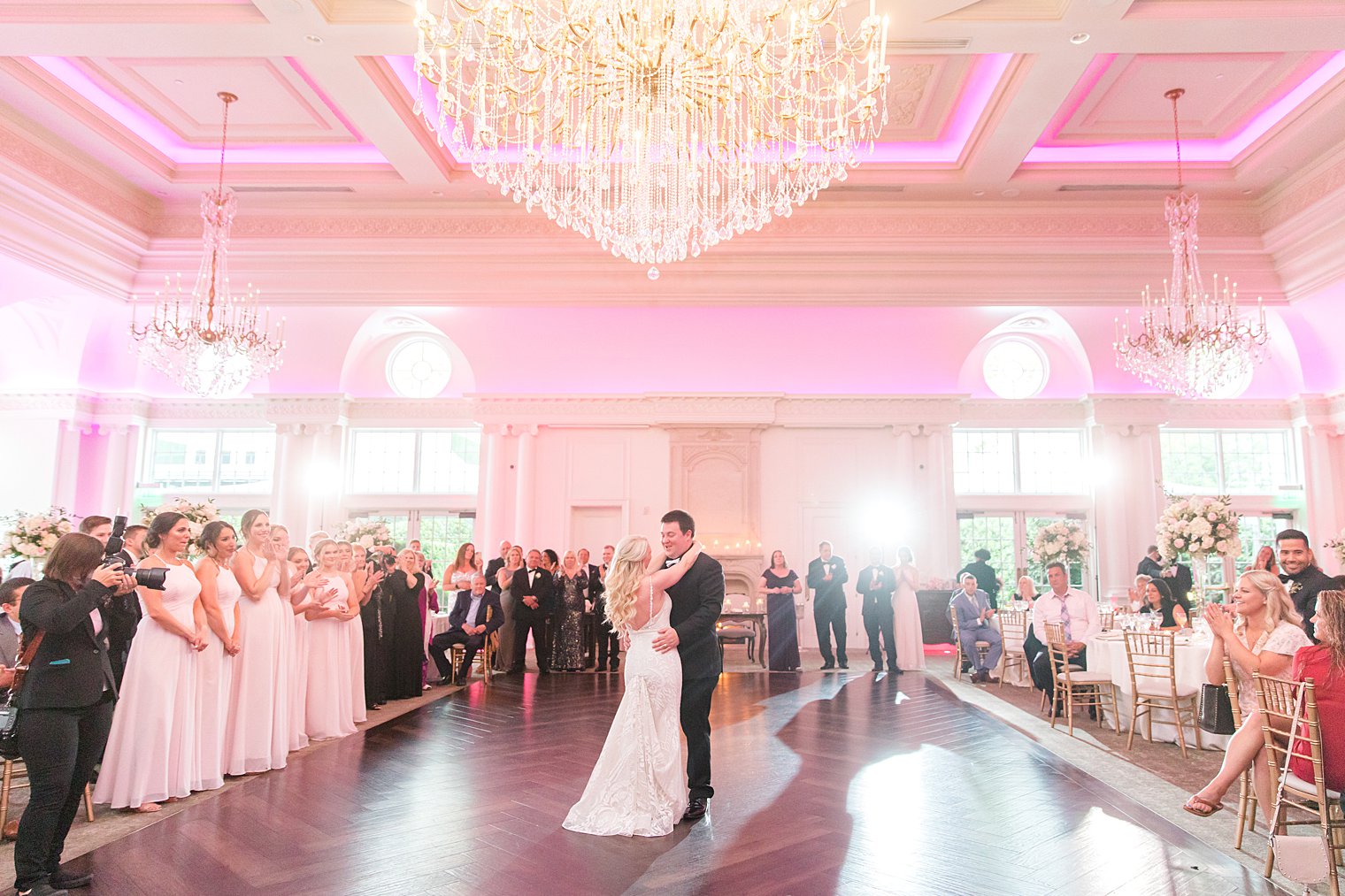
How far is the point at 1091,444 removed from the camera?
519 inches

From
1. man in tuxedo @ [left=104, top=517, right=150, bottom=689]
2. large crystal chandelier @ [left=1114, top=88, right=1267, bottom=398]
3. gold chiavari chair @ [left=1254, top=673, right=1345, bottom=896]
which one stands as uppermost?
large crystal chandelier @ [left=1114, top=88, right=1267, bottom=398]

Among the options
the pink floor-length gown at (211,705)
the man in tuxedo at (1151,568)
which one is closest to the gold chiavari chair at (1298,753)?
the pink floor-length gown at (211,705)

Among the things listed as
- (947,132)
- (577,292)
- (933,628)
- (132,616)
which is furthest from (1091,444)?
(132,616)

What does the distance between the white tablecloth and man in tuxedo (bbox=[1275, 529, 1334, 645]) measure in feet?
2.83

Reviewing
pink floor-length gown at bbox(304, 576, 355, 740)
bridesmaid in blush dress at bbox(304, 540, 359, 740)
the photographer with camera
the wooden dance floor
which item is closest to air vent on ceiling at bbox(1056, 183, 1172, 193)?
the wooden dance floor

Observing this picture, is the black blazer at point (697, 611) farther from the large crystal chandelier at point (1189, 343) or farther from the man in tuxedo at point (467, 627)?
the large crystal chandelier at point (1189, 343)

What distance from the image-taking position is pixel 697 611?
14.5 ft

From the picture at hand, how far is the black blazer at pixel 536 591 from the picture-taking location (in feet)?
33.2

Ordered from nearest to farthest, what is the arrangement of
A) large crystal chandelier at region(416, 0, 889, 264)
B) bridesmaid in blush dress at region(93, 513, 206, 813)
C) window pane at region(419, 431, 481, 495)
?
bridesmaid in blush dress at region(93, 513, 206, 813) < large crystal chandelier at region(416, 0, 889, 264) < window pane at region(419, 431, 481, 495)

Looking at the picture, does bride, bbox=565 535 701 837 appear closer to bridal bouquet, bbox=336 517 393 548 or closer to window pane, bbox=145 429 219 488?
bridal bouquet, bbox=336 517 393 548

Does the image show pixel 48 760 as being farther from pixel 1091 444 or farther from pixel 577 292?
pixel 1091 444

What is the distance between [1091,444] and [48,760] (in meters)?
13.5

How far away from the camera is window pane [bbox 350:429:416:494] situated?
1416cm

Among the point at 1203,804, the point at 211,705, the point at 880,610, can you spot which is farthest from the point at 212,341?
the point at 1203,804
